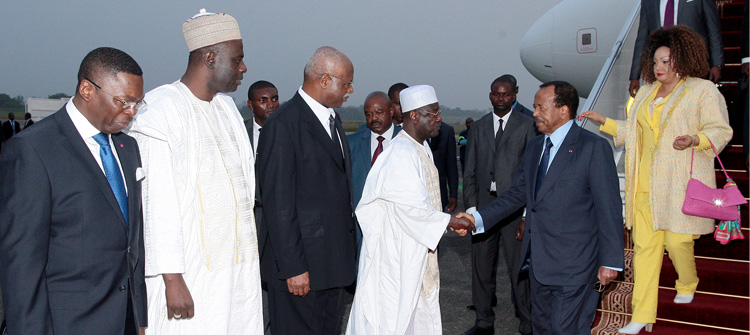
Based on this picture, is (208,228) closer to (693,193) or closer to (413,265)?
(413,265)

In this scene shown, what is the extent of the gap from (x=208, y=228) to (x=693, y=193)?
10.7ft

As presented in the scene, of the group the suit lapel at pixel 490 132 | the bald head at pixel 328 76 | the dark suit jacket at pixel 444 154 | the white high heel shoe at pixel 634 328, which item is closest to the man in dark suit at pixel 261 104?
the dark suit jacket at pixel 444 154

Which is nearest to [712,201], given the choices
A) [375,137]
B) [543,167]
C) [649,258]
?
[649,258]

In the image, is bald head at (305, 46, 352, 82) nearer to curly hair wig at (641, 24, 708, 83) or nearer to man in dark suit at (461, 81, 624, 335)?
man in dark suit at (461, 81, 624, 335)

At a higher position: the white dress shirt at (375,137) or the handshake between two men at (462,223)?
the white dress shirt at (375,137)

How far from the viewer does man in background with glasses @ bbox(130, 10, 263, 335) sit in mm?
2561

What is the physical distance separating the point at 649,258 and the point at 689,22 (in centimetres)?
255

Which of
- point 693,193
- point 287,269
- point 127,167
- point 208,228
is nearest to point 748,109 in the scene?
point 693,193

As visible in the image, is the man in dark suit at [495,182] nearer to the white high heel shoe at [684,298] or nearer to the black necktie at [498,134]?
the black necktie at [498,134]

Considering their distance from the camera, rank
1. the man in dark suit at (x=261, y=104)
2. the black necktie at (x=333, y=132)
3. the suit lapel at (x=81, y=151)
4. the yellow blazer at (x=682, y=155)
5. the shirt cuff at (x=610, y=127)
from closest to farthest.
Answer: the suit lapel at (x=81, y=151) < the black necktie at (x=333, y=132) < the yellow blazer at (x=682, y=155) < the shirt cuff at (x=610, y=127) < the man in dark suit at (x=261, y=104)

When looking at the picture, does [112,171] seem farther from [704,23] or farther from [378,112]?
[704,23]

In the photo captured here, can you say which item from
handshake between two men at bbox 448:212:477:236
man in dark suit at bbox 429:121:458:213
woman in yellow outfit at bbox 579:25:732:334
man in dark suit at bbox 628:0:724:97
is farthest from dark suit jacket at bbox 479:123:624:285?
man in dark suit at bbox 429:121:458:213

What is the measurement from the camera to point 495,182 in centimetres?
546

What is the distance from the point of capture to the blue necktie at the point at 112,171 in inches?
91.7
